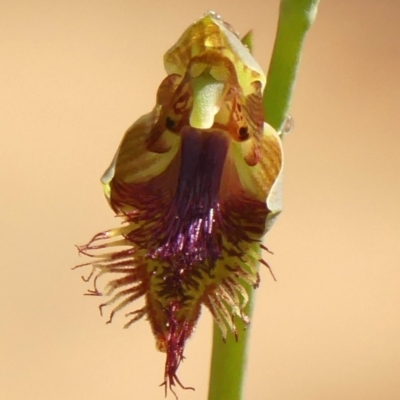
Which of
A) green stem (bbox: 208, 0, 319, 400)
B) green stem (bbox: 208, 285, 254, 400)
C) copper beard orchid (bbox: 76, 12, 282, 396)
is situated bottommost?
green stem (bbox: 208, 285, 254, 400)

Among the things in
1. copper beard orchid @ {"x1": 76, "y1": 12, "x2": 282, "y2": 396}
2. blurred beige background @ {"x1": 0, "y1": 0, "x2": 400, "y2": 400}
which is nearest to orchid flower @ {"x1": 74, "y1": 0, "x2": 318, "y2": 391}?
copper beard orchid @ {"x1": 76, "y1": 12, "x2": 282, "y2": 396}

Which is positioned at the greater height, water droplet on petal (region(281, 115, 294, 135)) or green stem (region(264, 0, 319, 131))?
green stem (region(264, 0, 319, 131))

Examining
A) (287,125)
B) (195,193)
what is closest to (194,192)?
(195,193)

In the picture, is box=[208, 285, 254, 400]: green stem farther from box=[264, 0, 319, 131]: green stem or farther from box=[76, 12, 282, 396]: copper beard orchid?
box=[264, 0, 319, 131]: green stem

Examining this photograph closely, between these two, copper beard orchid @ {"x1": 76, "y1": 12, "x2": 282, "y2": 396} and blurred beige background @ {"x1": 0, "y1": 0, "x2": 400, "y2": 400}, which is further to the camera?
blurred beige background @ {"x1": 0, "y1": 0, "x2": 400, "y2": 400}

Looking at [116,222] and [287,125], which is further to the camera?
[116,222]

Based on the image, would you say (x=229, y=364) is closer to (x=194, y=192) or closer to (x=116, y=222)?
(x=194, y=192)

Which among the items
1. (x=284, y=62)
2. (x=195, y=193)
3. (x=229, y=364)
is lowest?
(x=229, y=364)
